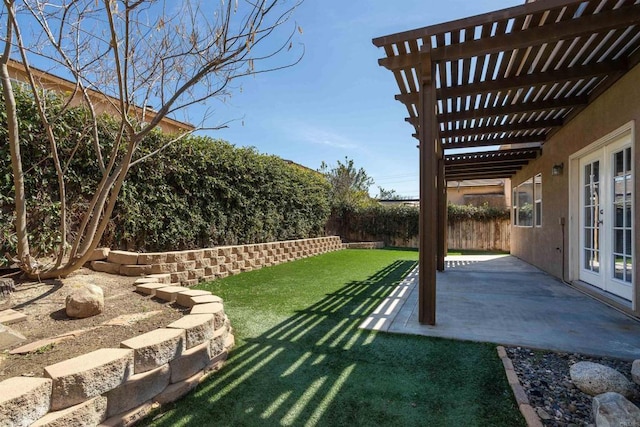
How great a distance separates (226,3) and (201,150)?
385 centimetres

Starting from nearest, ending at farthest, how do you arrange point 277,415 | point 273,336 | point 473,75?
1. point 277,415
2. point 273,336
3. point 473,75

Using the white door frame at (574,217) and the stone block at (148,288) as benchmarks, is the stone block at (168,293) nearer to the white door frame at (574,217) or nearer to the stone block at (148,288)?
the stone block at (148,288)

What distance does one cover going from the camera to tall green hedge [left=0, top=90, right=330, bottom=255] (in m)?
4.17

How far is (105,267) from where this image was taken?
4938mm

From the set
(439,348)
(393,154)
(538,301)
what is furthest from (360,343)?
(393,154)

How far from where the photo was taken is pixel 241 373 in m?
2.63

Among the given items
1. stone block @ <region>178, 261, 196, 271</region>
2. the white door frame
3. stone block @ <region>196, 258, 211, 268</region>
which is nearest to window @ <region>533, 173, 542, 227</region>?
the white door frame

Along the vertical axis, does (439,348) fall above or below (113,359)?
below

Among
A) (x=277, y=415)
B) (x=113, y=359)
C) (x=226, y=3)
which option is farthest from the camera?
(x=226, y=3)

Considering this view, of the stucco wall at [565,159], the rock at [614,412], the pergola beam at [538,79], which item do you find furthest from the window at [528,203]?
the rock at [614,412]

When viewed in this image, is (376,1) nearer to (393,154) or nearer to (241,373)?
Result: (241,373)

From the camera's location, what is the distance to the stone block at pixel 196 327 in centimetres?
250

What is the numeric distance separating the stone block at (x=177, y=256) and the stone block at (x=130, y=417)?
354 cm

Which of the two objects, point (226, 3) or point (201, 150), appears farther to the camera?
point (201, 150)
